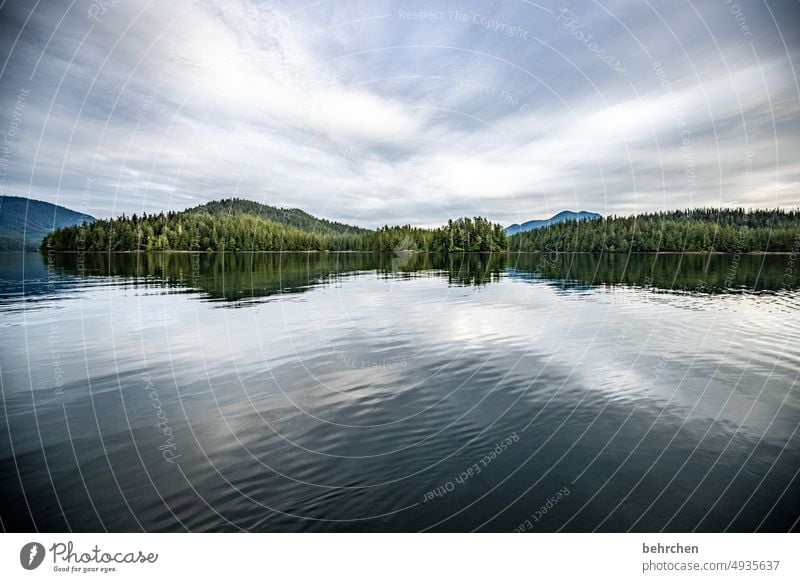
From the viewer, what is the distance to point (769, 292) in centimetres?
4269

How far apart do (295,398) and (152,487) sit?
5.68m

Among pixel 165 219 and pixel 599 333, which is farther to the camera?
pixel 165 219

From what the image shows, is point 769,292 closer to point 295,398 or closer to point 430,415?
point 430,415
